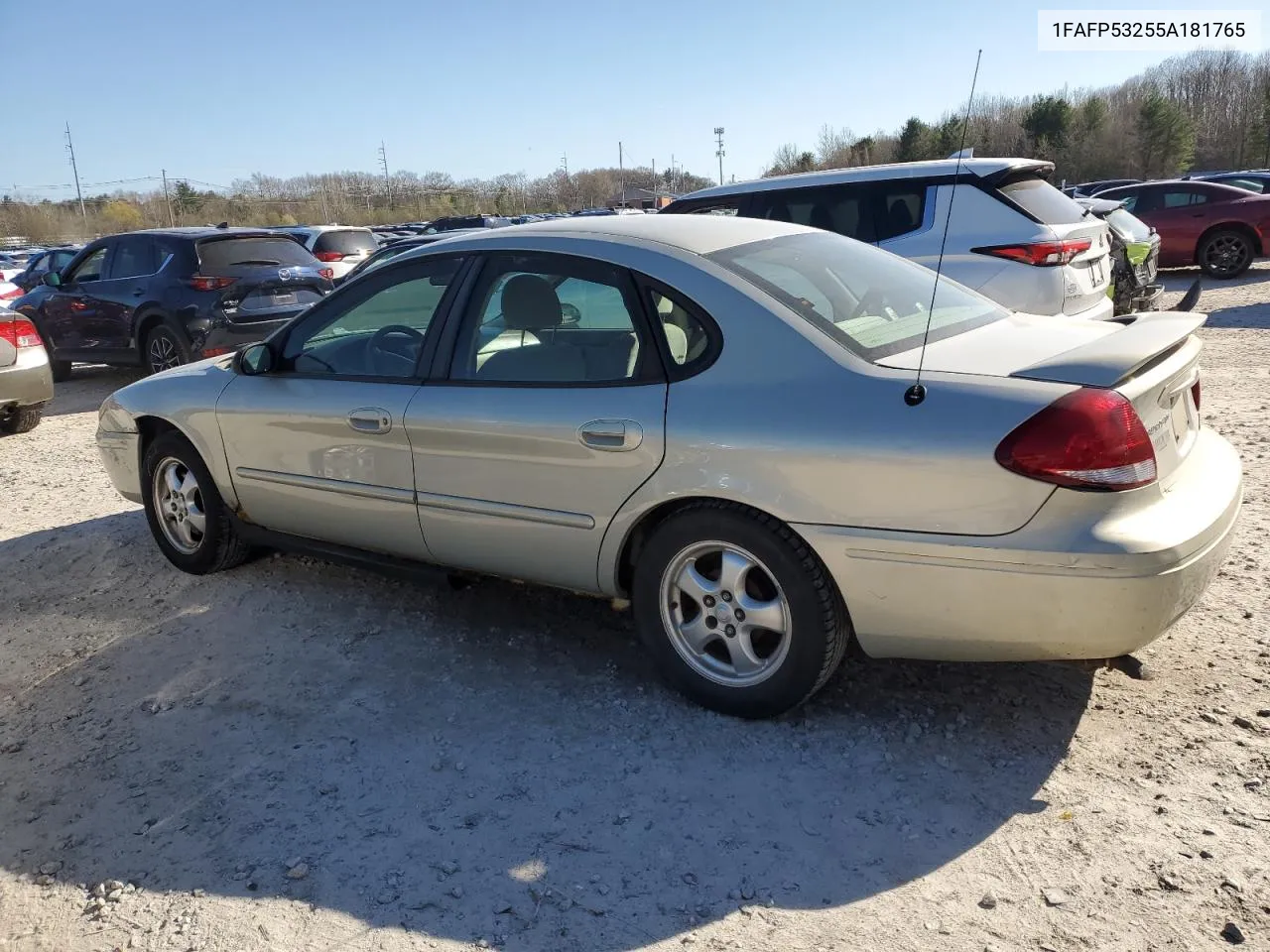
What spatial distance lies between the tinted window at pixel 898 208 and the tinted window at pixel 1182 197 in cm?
1131

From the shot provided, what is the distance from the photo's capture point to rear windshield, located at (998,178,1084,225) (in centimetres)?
669

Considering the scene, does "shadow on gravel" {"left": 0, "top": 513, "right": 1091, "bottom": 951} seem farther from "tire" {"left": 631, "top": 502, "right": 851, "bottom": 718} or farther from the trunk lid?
the trunk lid

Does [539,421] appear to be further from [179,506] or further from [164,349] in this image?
[164,349]

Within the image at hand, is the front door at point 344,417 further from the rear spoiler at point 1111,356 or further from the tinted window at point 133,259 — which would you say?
the tinted window at point 133,259

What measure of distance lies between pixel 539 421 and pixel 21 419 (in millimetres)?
7654

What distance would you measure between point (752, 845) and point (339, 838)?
3.83ft

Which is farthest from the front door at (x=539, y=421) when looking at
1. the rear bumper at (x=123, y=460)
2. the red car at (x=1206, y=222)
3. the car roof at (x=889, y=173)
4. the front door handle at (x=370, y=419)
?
the red car at (x=1206, y=222)

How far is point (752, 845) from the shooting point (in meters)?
2.68

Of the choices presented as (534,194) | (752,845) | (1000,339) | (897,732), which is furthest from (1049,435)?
(534,194)

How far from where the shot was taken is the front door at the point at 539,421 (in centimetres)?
330

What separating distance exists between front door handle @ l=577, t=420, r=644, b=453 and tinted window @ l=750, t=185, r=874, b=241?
4255mm

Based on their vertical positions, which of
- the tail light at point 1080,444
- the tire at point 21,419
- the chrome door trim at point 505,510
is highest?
the tail light at point 1080,444

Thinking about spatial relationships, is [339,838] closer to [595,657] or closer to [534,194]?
[595,657]

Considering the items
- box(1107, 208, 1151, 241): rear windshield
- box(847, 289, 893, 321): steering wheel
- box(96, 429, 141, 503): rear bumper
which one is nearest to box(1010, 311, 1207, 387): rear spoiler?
box(847, 289, 893, 321): steering wheel
